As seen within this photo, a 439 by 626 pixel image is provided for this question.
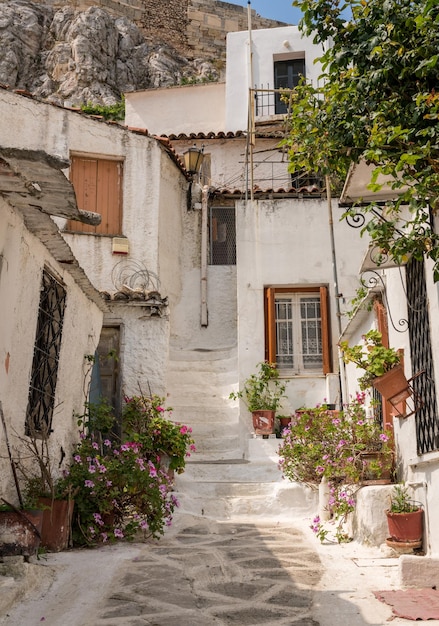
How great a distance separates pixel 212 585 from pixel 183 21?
3787cm

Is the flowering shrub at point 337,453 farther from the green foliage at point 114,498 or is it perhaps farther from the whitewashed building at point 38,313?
the whitewashed building at point 38,313

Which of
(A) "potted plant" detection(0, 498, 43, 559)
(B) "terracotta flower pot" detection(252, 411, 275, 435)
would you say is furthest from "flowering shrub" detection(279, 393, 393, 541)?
(A) "potted plant" detection(0, 498, 43, 559)

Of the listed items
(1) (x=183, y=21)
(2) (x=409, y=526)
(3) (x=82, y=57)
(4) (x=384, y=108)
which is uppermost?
(1) (x=183, y=21)

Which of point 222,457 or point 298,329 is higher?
point 298,329

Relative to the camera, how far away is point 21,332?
6.06 meters

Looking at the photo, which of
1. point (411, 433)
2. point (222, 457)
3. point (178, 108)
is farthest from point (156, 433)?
point (178, 108)

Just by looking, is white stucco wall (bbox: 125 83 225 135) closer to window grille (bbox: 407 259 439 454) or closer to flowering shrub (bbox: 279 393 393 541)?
flowering shrub (bbox: 279 393 393 541)

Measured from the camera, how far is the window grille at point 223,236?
14859mm

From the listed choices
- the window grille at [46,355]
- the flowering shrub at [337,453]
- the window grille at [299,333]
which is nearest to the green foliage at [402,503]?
the flowering shrub at [337,453]

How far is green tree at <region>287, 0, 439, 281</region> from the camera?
503cm

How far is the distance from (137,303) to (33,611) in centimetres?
724

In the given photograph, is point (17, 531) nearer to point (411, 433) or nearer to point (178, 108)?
point (411, 433)

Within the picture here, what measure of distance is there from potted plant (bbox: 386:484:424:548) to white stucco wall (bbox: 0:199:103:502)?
345cm

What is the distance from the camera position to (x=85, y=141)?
41.5 ft
